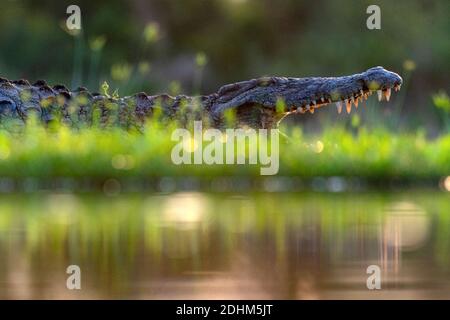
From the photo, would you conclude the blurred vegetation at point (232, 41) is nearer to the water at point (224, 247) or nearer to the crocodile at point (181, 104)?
the crocodile at point (181, 104)

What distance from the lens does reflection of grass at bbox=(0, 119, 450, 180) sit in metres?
10.3

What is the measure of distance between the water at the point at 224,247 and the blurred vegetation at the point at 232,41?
17.4 metres

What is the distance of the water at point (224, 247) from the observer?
5.14m

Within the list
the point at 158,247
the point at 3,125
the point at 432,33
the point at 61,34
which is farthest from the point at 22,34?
the point at 158,247

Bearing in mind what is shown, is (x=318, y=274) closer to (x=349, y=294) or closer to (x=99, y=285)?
(x=349, y=294)

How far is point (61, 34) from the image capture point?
27141 millimetres

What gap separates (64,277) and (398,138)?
654 centimetres
